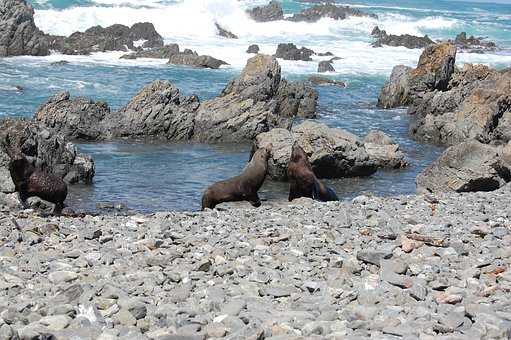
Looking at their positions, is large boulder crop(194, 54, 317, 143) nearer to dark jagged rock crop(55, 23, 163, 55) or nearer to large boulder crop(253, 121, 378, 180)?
large boulder crop(253, 121, 378, 180)

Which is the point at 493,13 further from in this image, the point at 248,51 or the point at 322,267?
the point at 322,267

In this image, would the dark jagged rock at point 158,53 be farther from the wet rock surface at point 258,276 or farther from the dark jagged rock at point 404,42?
the wet rock surface at point 258,276

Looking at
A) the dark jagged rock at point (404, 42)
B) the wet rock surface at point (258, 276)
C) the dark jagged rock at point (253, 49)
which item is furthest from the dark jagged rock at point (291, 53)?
the wet rock surface at point (258, 276)

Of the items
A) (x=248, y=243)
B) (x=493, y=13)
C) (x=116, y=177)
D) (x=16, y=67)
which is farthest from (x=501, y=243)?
(x=493, y=13)

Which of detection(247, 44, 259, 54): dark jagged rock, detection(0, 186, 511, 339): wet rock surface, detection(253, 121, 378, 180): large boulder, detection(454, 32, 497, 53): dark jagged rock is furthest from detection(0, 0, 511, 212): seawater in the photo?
detection(0, 186, 511, 339): wet rock surface

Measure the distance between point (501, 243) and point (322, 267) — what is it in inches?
102

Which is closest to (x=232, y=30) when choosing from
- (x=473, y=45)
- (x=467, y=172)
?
(x=473, y=45)

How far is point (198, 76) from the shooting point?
39000mm

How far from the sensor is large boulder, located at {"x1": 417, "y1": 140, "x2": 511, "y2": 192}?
53.5 ft

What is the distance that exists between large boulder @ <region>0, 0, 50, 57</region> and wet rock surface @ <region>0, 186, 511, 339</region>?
32891mm

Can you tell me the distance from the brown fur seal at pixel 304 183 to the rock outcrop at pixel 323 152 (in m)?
1.91

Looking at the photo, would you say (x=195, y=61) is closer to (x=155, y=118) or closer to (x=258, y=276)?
(x=155, y=118)

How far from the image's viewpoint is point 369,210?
1185 cm

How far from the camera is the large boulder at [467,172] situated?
642 inches
